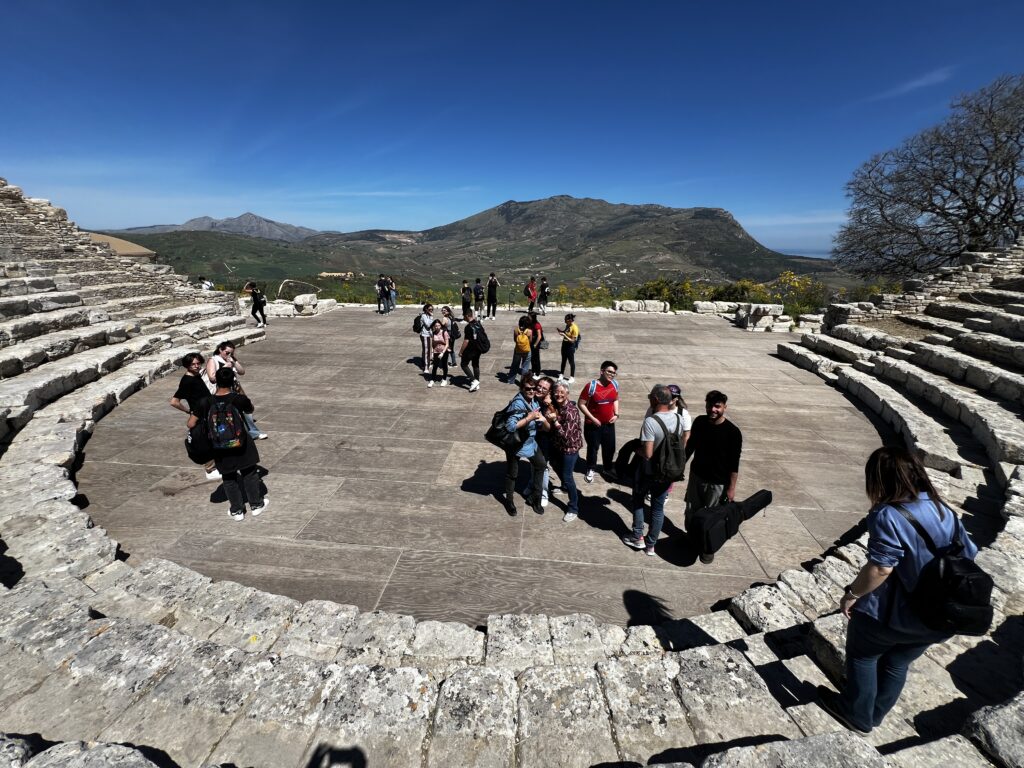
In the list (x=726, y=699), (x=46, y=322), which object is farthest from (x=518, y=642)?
(x=46, y=322)

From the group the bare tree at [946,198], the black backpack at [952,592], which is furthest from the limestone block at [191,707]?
the bare tree at [946,198]

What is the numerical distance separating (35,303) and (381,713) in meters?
13.9

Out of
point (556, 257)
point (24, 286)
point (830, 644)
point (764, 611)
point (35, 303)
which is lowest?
point (764, 611)

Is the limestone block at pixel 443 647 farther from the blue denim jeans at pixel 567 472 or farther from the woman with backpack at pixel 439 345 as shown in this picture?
the woman with backpack at pixel 439 345

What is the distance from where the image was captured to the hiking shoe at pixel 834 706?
2680mm

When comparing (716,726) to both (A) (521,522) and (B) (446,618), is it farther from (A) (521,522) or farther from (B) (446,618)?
(A) (521,522)

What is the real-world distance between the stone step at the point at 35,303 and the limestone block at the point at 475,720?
44.2 feet

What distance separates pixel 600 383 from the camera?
230 inches

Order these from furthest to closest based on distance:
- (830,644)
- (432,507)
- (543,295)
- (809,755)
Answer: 1. (543,295)
2. (432,507)
3. (830,644)
4. (809,755)

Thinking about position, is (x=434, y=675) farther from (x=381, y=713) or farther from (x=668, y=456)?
(x=668, y=456)

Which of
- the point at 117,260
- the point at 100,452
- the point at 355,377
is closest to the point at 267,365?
the point at 355,377

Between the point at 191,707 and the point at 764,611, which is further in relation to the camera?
the point at 764,611

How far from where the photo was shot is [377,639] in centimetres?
348

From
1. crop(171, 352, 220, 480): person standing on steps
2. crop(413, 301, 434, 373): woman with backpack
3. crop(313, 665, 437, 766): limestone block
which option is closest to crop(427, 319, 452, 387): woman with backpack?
crop(413, 301, 434, 373): woman with backpack
